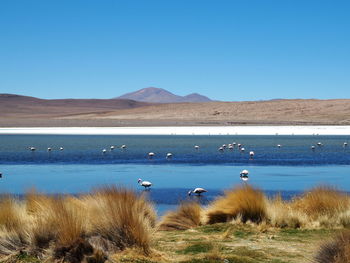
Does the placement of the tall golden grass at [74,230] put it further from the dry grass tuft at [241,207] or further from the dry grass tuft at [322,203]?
the dry grass tuft at [322,203]

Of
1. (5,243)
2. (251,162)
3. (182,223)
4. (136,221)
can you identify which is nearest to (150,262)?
(136,221)

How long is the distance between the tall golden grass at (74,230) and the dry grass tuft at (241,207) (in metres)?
2.56

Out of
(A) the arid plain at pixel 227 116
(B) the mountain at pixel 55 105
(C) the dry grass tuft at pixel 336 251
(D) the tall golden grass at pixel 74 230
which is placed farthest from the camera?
(B) the mountain at pixel 55 105

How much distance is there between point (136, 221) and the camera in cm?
756

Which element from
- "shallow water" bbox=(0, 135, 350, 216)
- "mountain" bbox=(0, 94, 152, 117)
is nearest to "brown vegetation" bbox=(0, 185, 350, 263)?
"shallow water" bbox=(0, 135, 350, 216)

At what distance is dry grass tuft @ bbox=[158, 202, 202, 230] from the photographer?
10.1 meters

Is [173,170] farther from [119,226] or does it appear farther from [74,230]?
[74,230]

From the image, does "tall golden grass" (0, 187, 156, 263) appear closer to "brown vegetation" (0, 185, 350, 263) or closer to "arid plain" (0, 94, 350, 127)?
"brown vegetation" (0, 185, 350, 263)

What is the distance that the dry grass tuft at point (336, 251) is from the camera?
19.3ft

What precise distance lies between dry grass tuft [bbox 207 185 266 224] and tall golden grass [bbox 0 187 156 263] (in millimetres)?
2555

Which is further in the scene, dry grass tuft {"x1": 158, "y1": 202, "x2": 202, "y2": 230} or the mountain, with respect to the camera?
the mountain

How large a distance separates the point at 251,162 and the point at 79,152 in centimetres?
1060

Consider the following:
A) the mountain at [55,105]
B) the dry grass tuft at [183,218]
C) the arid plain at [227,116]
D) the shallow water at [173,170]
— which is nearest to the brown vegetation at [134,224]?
the dry grass tuft at [183,218]

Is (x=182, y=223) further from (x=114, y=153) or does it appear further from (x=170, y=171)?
(x=114, y=153)
